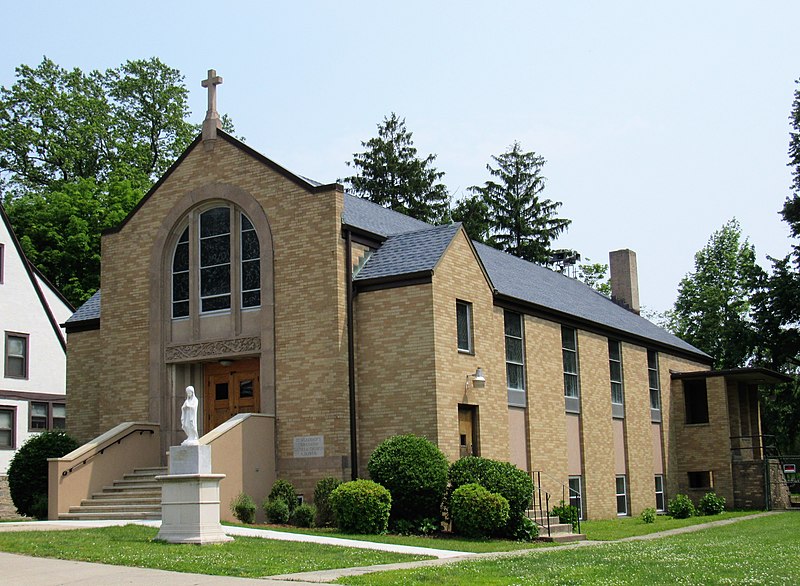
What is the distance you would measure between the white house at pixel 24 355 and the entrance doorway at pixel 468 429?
18567 millimetres

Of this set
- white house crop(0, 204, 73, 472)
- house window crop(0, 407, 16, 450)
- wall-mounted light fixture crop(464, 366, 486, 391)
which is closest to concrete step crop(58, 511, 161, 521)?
wall-mounted light fixture crop(464, 366, 486, 391)

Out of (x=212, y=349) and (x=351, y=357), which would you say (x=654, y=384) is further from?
(x=212, y=349)

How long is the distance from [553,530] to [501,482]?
7.33ft

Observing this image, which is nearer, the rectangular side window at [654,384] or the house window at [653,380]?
the rectangular side window at [654,384]

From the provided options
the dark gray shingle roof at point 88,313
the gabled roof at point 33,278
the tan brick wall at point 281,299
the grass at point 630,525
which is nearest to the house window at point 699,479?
the grass at point 630,525

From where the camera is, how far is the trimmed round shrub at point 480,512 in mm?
20938

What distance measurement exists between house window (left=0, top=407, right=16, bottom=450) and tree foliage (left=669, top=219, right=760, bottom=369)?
33363 mm

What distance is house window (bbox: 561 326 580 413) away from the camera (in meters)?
30.6

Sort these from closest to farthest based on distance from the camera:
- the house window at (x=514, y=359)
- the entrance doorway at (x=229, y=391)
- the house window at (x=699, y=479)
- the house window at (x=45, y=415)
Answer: the entrance doorway at (x=229, y=391) < the house window at (x=514, y=359) < the house window at (x=45, y=415) < the house window at (x=699, y=479)

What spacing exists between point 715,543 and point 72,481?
14027 mm

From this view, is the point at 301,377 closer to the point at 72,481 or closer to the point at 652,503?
the point at 72,481

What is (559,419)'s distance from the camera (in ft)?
A: 97.0

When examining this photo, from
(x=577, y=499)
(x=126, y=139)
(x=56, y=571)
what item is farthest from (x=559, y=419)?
(x=126, y=139)

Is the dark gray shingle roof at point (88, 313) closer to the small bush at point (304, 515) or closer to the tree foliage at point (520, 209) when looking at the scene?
the small bush at point (304, 515)
